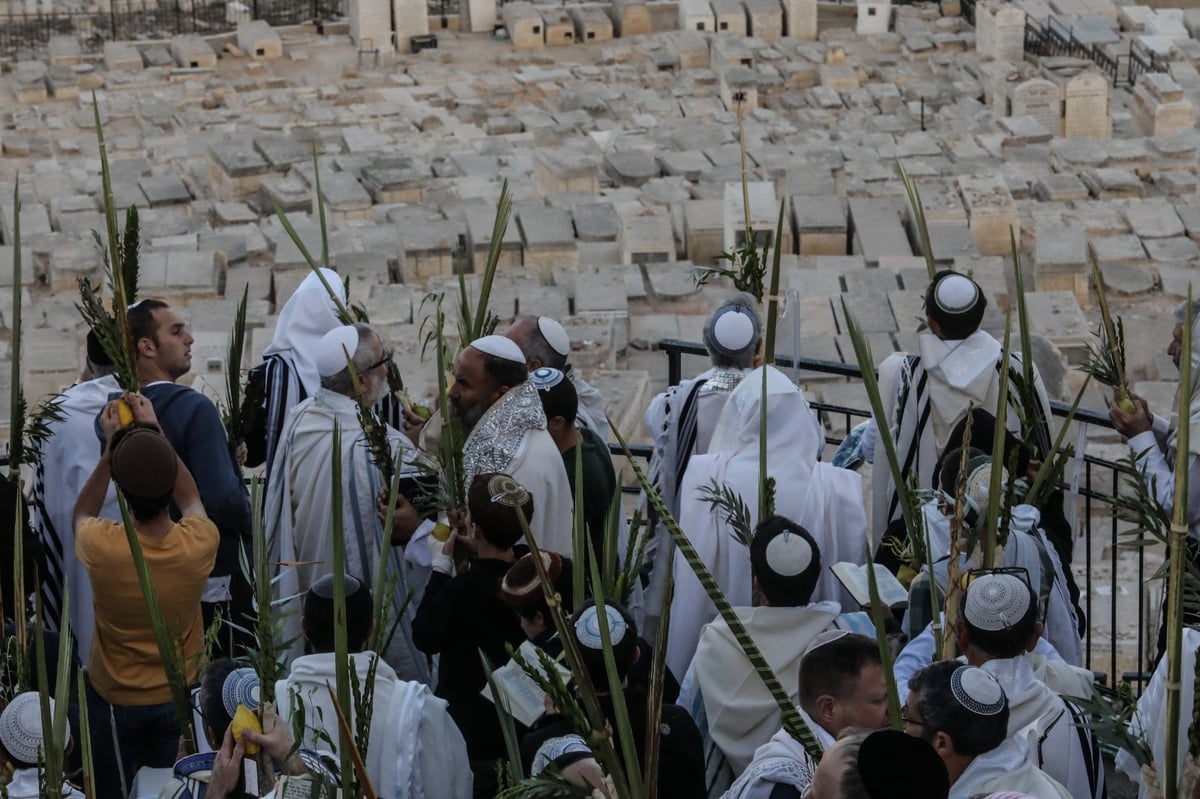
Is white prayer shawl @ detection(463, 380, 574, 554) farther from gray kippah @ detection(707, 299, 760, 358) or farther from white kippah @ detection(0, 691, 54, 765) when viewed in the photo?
white kippah @ detection(0, 691, 54, 765)

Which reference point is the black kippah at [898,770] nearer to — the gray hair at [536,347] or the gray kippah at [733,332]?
the gray kippah at [733,332]

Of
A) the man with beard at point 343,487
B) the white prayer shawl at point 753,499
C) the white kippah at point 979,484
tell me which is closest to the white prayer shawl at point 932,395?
the white prayer shawl at point 753,499

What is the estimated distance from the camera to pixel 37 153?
16703mm

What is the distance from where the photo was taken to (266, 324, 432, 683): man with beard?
4645 mm

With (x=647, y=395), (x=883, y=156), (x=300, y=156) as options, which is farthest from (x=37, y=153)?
A: (x=647, y=395)

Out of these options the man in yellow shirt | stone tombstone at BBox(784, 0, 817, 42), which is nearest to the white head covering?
the man in yellow shirt

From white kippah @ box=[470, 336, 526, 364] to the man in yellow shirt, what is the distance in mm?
868

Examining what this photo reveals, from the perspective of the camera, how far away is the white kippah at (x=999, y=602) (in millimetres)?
3422

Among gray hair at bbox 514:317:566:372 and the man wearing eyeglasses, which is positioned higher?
gray hair at bbox 514:317:566:372

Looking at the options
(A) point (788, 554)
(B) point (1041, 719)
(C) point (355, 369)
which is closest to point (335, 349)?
(C) point (355, 369)

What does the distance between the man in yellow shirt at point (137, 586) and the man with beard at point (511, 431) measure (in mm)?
778

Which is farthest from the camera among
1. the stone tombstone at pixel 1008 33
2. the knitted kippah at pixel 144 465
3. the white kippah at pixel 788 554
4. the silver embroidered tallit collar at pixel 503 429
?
the stone tombstone at pixel 1008 33

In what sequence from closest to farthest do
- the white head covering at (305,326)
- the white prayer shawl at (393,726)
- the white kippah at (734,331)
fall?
the white prayer shawl at (393,726)
the white kippah at (734,331)
the white head covering at (305,326)

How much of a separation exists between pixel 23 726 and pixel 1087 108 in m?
14.2
